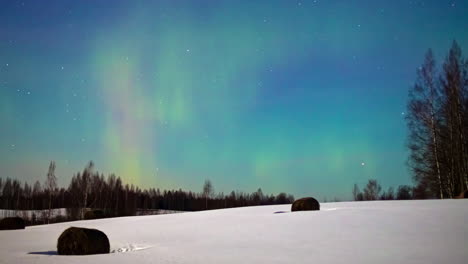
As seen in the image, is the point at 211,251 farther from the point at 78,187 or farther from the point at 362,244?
the point at 78,187

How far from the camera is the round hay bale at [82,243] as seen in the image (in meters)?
11.4

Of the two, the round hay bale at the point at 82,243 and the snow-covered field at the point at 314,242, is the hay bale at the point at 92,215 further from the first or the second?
the round hay bale at the point at 82,243

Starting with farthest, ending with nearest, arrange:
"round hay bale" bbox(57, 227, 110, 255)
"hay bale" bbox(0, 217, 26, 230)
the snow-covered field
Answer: "hay bale" bbox(0, 217, 26, 230), "round hay bale" bbox(57, 227, 110, 255), the snow-covered field

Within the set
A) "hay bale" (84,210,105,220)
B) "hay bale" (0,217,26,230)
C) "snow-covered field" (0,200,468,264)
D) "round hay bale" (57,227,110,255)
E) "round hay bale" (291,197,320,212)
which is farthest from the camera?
"hay bale" (84,210,105,220)

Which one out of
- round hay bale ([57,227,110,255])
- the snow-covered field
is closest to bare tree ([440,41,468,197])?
the snow-covered field

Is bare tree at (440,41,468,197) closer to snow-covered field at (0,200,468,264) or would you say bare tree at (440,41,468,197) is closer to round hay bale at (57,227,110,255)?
snow-covered field at (0,200,468,264)

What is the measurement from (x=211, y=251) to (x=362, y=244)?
471 cm

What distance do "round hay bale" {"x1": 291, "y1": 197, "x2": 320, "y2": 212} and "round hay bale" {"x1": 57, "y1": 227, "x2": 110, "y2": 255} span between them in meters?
13.0

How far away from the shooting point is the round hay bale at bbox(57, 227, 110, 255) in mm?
11435

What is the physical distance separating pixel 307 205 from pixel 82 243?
549 inches

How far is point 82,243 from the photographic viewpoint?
37.6 feet

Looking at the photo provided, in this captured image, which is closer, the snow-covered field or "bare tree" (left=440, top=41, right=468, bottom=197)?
the snow-covered field

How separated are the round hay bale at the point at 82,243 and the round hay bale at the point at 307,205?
1302 cm

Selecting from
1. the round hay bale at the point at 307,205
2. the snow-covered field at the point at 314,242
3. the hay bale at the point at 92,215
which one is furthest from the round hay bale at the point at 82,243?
the hay bale at the point at 92,215
